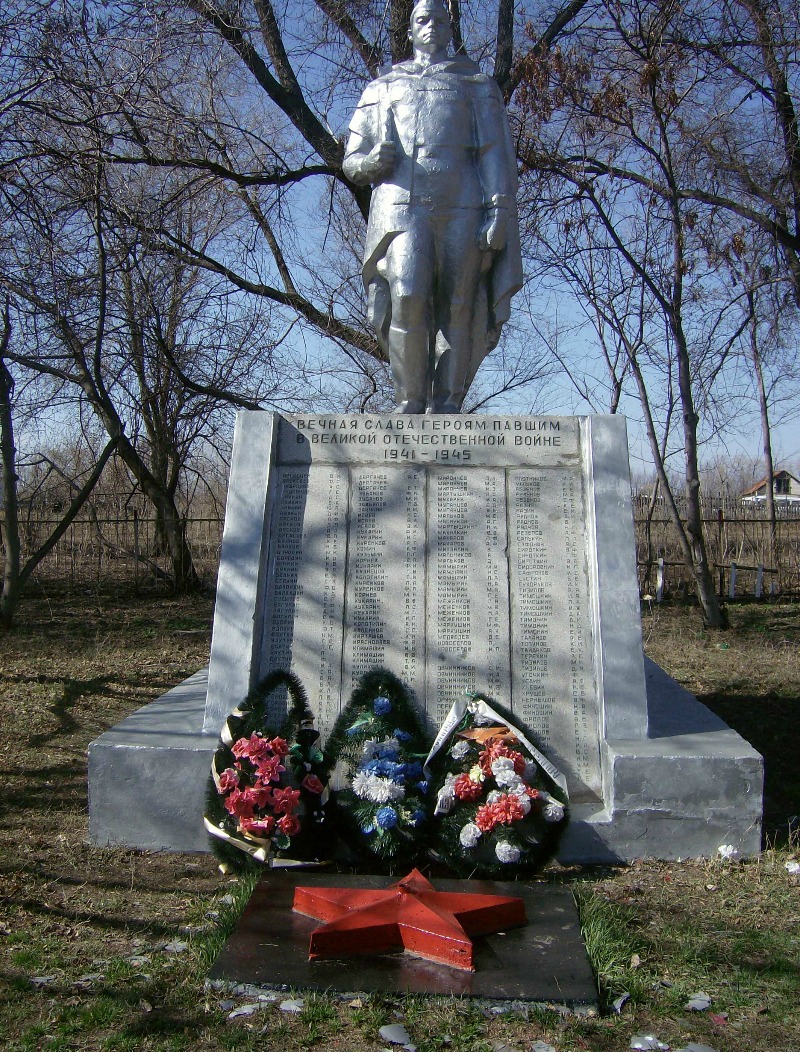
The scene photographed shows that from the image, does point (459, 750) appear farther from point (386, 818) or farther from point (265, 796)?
point (265, 796)

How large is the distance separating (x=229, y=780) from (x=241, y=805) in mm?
115

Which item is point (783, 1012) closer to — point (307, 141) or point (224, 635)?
point (224, 635)

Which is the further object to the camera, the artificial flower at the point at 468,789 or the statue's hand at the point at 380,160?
the statue's hand at the point at 380,160

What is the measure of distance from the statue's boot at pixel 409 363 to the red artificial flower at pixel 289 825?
2.40 metres

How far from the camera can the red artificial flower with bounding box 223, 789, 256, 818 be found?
3658 mm

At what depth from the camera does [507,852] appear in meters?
3.54

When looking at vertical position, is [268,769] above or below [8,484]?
below

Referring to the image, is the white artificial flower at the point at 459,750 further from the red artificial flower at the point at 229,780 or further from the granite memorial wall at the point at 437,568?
the red artificial flower at the point at 229,780

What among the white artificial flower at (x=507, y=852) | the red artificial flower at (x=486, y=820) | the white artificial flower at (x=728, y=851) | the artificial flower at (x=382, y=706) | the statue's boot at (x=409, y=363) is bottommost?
the white artificial flower at (x=728, y=851)

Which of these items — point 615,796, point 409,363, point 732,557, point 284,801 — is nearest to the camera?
point 284,801

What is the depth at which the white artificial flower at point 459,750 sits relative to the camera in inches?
152

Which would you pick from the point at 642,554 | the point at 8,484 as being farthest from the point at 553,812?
the point at 642,554

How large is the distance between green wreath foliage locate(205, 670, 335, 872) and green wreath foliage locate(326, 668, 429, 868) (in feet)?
0.34

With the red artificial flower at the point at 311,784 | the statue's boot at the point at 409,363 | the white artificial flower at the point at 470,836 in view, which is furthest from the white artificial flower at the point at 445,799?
the statue's boot at the point at 409,363
